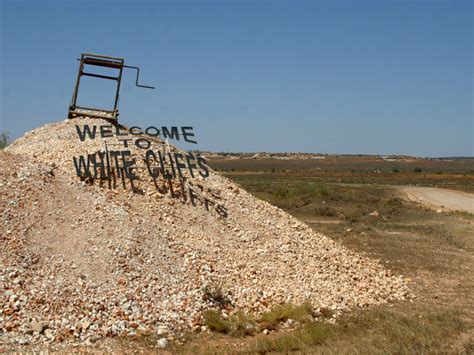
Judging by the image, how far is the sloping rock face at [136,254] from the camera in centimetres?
768

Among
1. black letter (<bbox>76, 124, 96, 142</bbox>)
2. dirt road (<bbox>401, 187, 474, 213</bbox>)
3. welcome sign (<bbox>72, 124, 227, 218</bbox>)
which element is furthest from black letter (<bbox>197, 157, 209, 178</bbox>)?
dirt road (<bbox>401, 187, 474, 213</bbox>)

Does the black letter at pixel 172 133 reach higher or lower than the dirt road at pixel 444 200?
higher

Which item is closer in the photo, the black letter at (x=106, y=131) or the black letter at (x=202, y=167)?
the black letter at (x=106, y=131)

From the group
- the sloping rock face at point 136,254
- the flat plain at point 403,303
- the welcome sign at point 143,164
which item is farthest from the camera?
the welcome sign at point 143,164

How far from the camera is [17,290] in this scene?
25.0ft

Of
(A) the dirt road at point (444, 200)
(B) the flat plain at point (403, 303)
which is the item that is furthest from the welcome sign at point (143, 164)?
(A) the dirt road at point (444, 200)

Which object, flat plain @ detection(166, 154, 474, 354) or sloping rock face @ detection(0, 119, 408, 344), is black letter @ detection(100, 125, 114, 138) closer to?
sloping rock face @ detection(0, 119, 408, 344)

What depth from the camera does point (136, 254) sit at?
8773mm

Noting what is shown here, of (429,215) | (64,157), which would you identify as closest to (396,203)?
(429,215)

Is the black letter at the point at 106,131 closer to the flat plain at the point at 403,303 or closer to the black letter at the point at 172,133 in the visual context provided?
the black letter at the point at 172,133

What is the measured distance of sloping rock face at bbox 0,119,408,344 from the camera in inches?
303

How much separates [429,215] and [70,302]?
1992cm

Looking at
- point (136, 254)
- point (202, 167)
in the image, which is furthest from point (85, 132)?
point (136, 254)

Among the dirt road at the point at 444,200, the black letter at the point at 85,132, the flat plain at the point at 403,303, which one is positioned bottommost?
the flat plain at the point at 403,303
